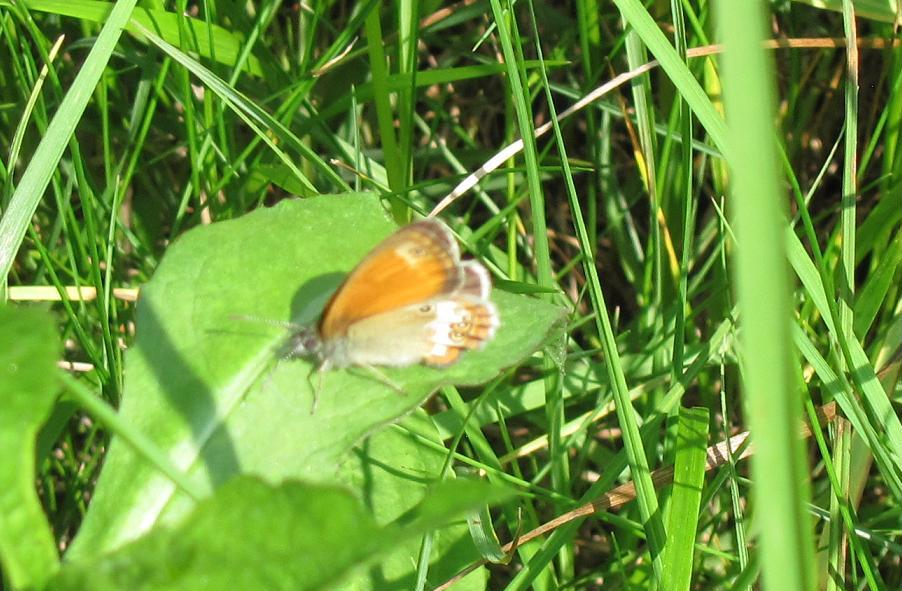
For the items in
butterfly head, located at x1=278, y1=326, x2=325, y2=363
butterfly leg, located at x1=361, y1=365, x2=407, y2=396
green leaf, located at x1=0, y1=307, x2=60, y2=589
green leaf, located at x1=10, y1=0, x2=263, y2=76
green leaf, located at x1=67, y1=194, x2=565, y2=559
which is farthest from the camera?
green leaf, located at x1=10, y1=0, x2=263, y2=76

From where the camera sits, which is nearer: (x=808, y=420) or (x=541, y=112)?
(x=808, y=420)

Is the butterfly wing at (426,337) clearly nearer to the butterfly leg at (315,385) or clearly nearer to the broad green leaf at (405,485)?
the butterfly leg at (315,385)

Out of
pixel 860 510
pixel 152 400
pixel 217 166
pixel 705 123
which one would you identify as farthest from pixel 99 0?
pixel 860 510

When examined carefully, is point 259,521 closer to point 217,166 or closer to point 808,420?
point 808,420

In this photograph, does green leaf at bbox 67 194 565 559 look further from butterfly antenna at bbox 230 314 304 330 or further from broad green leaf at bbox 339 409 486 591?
broad green leaf at bbox 339 409 486 591

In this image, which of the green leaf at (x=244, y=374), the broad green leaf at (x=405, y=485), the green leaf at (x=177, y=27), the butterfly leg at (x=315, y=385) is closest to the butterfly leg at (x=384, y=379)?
the green leaf at (x=244, y=374)

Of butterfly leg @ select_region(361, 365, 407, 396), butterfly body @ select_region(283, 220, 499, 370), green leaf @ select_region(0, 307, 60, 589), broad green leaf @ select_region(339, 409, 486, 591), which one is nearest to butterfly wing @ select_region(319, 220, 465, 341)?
butterfly body @ select_region(283, 220, 499, 370)

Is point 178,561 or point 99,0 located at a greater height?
point 99,0
